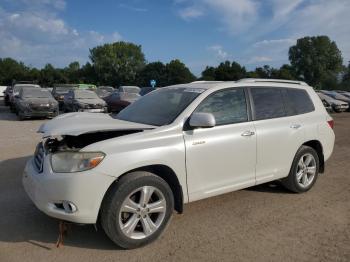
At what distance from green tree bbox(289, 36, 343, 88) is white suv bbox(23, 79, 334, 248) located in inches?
3426

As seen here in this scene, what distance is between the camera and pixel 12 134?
40.3 ft

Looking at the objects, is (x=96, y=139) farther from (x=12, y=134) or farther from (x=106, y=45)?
(x=106, y=45)

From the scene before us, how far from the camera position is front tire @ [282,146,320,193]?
561 cm

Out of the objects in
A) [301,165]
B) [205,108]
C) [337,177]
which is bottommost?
[337,177]

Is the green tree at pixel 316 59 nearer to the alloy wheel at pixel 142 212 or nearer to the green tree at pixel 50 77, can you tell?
the green tree at pixel 50 77

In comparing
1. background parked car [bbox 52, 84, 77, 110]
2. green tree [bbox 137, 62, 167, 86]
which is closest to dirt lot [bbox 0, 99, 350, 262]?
background parked car [bbox 52, 84, 77, 110]

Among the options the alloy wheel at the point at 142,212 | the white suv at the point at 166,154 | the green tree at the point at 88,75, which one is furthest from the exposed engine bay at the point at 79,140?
the green tree at the point at 88,75

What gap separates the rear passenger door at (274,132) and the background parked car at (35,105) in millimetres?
13994

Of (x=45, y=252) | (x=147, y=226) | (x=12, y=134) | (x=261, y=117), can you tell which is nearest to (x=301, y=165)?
(x=261, y=117)

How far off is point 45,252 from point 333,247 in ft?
9.83

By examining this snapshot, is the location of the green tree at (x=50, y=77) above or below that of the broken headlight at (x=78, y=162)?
above

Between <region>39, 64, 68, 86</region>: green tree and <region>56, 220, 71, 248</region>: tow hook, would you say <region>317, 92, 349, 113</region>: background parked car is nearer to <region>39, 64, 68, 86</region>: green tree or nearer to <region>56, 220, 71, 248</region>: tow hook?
<region>56, 220, 71, 248</region>: tow hook

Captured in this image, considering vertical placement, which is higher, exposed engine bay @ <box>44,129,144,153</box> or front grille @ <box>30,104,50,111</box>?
exposed engine bay @ <box>44,129,144,153</box>

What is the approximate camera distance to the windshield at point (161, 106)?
4.55 meters
